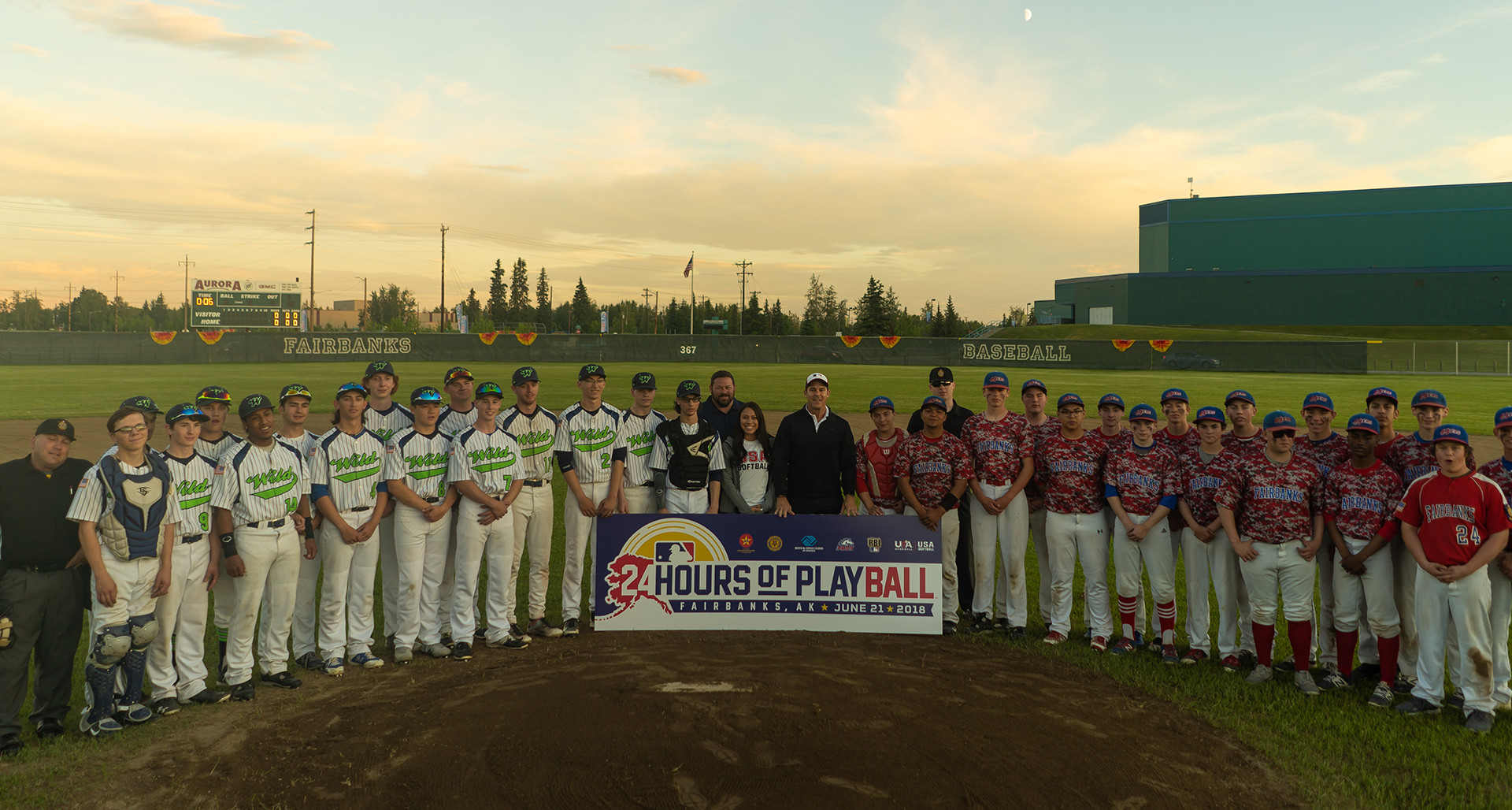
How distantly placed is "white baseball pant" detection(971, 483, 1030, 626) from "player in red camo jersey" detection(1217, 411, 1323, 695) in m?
1.62

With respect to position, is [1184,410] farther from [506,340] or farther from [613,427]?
[506,340]

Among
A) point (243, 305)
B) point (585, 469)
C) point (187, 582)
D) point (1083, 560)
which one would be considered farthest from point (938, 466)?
point (243, 305)

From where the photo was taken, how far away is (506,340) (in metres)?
52.3

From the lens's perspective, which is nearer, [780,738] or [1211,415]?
[780,738]

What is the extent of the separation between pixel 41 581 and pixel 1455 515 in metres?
9.33

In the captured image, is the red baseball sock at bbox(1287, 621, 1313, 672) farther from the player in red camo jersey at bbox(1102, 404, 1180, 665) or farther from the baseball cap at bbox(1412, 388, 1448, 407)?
the baseball cap at bbox(1412, 388, 1448, 407)

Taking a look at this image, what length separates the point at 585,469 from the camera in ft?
25.0

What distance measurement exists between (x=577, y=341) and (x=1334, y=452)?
48.9m

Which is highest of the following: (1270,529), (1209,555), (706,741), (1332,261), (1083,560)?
(1332,261)

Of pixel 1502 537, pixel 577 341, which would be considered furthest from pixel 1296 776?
pixel 577 341

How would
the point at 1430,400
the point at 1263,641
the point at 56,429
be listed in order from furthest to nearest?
the point at 1263,641 < the point at 1430,400 < the point at 56,429

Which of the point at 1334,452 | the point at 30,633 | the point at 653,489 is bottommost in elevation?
the point at 30,633

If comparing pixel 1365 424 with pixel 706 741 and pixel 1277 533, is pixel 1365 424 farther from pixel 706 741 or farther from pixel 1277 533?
pixel 706 741

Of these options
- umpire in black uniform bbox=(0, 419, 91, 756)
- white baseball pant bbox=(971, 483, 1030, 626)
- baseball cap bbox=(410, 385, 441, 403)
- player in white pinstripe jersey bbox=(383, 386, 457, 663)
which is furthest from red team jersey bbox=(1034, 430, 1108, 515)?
umpire in black uniform bbox=(0, 419, 91, 756)
